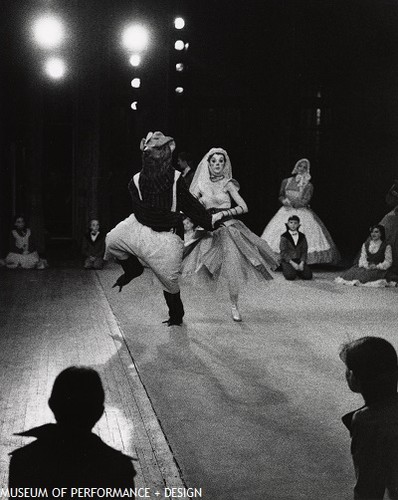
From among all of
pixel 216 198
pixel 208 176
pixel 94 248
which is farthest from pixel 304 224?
pixel 216 198

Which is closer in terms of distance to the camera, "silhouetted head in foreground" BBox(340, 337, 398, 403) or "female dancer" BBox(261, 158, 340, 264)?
"silhouetted head in foreground" BBox(340, 337, 398, 403)

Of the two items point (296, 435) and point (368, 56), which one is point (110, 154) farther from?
point (296, 435)

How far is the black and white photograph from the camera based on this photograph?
13.2ft

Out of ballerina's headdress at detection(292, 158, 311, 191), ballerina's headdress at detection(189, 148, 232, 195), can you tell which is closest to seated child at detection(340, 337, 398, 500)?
ballerina's headdress at detection(189, 148, 232, 195)

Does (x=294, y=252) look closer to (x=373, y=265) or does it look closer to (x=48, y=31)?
(x=373, y=265)

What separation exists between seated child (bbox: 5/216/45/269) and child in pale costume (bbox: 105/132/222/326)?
6.04m

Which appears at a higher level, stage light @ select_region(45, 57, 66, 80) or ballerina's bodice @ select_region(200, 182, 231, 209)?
stage light @ select_region(45, 57, 66, 80)

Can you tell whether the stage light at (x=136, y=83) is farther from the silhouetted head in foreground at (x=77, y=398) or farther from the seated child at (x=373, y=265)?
the silhouetted head in foreground at (x=77, y=398)

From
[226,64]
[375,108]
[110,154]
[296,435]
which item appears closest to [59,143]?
[110,154]

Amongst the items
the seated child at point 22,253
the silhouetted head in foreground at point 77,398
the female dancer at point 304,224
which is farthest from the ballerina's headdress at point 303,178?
the silhouetted head in foreground at point 77,398

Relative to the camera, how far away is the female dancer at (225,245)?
8.85 m

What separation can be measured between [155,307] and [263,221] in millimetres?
8609

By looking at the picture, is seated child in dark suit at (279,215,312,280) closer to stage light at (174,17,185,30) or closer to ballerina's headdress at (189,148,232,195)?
ballerina's headdress at (189,148,232,195)

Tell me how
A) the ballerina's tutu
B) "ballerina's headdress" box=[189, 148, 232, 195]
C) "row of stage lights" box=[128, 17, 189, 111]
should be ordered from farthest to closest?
"row of stage lights" box=[128, 17, 189, 111]
"ballerina's headdress" box=[189, 148, 232, 195]
the ballerina's tutu
